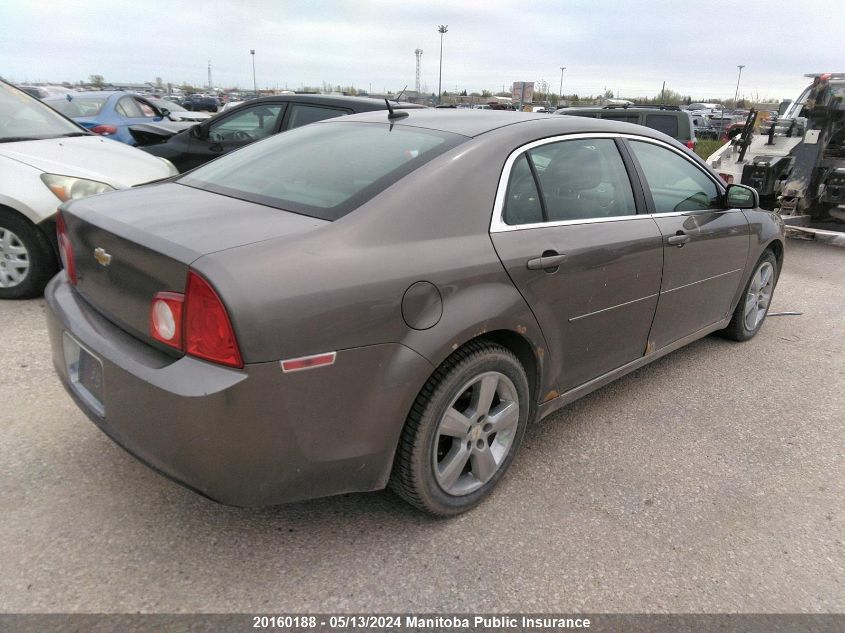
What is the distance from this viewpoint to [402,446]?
231cm

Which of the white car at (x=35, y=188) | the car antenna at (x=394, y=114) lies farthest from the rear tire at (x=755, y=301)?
the white car at (x=35, y=188)

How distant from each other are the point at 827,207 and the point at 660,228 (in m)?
7.47

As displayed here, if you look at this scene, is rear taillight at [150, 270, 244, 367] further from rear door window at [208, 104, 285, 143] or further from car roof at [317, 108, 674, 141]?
rear door window at [208, 104, 285, 143]

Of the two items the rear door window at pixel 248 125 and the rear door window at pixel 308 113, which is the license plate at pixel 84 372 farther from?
the rear door window at pixel 248 125

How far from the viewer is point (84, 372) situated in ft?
7.65

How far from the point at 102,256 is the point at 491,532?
183 cm

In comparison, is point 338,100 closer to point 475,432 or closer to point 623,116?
point 475,432

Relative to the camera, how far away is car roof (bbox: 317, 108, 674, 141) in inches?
112

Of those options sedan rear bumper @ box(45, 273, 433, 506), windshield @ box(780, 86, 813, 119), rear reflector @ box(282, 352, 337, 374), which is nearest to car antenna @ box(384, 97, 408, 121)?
sedan rear bumper @ box(45, 273, 433, 506)

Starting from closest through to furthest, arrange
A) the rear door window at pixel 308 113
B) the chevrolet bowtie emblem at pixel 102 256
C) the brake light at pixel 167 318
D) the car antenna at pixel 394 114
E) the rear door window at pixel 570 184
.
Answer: the brake light at pixel 167 318
the chevrolet bowtie emblem at pixel 102 256
the rear door window at pixel 570 184
the car antenna at pixel 394 114
the rear door window at pixel 308 113

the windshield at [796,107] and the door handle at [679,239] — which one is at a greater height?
the windshield at [796,107]

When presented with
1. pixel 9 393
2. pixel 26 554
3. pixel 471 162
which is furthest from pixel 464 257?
pixel 9 393

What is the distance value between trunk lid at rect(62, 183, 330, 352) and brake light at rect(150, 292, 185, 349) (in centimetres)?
3

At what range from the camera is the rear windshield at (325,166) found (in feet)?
7.86
